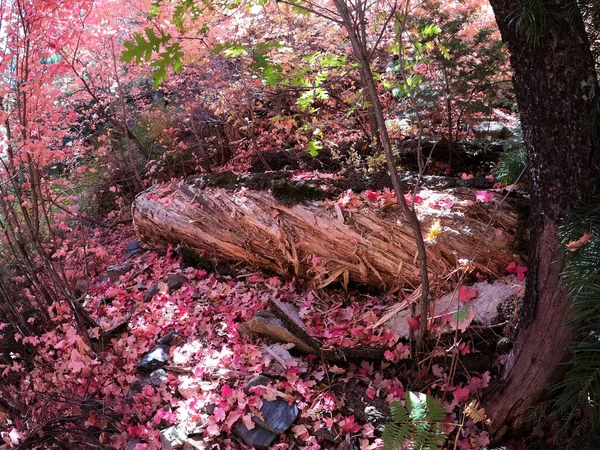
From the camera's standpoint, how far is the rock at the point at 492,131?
270 inches

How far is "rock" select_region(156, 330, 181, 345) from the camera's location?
4.17m

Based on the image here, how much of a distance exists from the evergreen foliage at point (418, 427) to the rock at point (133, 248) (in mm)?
5603

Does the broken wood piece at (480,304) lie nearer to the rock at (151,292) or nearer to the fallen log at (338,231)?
the fallen log at (338,231)

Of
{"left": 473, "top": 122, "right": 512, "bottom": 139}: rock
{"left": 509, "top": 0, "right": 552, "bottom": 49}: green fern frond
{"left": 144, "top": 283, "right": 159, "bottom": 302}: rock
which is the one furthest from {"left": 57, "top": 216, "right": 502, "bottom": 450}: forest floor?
{"left": 473, "top": 122, "right": 512, "bottom": 139}: rock

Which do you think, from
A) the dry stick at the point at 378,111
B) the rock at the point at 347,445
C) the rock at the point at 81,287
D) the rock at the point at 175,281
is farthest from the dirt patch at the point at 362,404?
the rock at the point at 81,287

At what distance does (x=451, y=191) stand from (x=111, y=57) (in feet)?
23.0

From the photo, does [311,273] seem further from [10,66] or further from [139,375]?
[10,66]

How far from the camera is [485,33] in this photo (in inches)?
213

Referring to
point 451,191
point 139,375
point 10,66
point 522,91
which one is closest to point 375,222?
point 451,191

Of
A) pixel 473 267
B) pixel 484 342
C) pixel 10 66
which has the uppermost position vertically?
pixel 10 66

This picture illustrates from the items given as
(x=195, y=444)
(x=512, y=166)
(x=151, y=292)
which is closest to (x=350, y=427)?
(x=195, y=444)

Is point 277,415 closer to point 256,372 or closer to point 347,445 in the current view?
point 256,372

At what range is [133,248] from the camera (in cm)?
721

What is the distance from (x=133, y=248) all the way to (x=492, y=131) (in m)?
6.31
